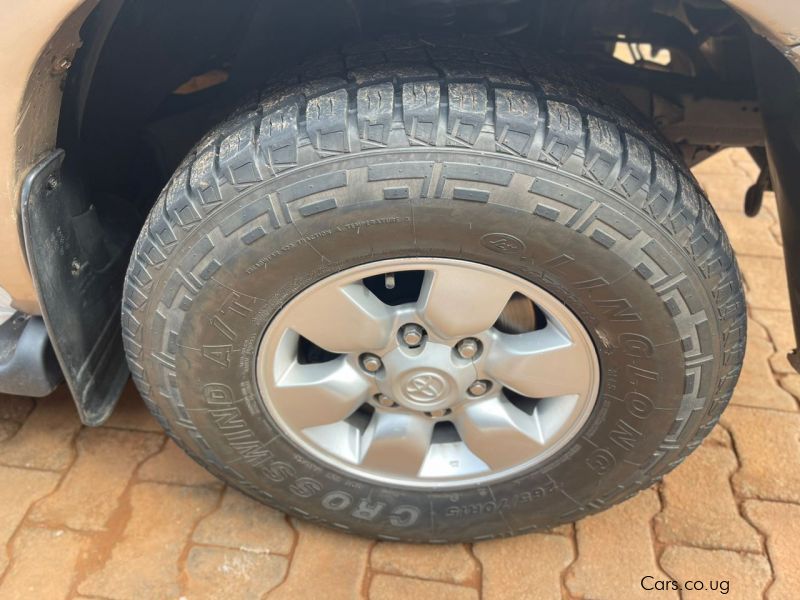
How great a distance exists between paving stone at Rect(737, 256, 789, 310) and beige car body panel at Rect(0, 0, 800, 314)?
1.85 meters

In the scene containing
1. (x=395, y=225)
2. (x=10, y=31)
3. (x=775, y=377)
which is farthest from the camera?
(x=775, y=377)

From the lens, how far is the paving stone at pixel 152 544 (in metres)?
1.71

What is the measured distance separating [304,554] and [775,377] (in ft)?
5.69

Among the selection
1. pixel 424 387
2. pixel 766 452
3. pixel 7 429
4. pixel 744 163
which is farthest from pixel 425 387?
pixel 744 163

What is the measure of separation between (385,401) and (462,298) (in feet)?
1.23

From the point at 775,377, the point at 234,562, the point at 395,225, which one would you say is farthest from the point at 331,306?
the point at 775,377

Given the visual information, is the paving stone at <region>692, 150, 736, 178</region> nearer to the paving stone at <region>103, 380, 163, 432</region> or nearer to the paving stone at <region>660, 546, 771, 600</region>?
the paving stone at <region>660, 546, 771, 600</region>

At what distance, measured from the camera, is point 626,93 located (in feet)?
6.40

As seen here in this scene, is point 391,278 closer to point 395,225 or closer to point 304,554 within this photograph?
point 395,225

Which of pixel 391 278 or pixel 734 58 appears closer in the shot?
pixel 391 278

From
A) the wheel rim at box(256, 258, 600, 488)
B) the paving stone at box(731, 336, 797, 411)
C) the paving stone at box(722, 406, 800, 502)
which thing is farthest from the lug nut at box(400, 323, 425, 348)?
the paving stone at box(731, 336, 797, 411)

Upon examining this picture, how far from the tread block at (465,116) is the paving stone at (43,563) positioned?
57.8 inches

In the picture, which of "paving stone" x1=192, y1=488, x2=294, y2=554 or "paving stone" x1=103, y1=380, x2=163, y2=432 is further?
"paving stone" x1=103, y1=380, x2=163, y2=432

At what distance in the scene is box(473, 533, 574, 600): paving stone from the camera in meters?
1.74
